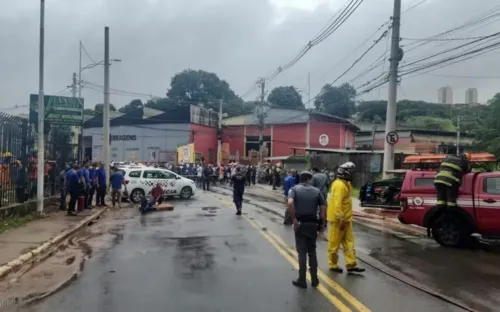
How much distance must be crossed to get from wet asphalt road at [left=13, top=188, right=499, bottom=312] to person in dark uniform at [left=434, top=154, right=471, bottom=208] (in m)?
1.09

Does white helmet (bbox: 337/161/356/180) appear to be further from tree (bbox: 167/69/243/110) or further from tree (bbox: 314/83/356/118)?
tree (bbox: 167/69/243/110)

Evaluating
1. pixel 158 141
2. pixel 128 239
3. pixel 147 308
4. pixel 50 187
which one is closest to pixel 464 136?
pixel 158 141

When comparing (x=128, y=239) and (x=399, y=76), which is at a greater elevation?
(x=399, y=76)

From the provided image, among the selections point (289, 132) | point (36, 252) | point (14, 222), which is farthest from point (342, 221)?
point (289, 132)

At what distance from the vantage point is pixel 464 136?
2186 inches

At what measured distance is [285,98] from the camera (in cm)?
8962

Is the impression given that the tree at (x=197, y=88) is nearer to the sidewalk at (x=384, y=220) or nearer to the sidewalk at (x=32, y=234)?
the sidewalk at (x=384, y=220)

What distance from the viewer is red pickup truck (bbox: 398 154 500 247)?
1131 centimetres

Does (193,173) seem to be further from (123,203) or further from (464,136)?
(464,136)

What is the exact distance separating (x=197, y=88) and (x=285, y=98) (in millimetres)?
16091

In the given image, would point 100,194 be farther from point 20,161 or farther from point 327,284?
point 327,284

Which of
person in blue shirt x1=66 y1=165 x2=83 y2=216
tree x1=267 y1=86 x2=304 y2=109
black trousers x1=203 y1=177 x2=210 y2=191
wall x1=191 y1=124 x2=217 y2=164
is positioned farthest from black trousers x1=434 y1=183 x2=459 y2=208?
tree x1=267 y1=86 x2=304 y2=109

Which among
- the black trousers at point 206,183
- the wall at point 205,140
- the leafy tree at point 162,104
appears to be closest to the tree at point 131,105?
the leafy tree at point 162,104

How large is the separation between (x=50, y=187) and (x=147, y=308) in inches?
600
